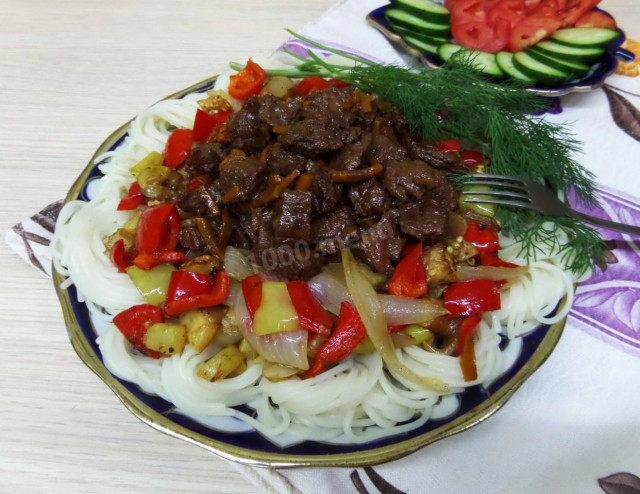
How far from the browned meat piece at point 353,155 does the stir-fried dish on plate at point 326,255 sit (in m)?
0.02

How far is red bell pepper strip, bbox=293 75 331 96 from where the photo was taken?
4.74 m

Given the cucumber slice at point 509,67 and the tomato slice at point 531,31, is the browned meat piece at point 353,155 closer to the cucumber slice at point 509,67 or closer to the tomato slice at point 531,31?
the cucumber slice at point 509,67

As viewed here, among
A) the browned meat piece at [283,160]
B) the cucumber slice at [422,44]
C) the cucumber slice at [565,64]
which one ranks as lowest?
the browned meat piece at [283,160]

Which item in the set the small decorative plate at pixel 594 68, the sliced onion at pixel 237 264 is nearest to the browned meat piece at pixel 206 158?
the sliced onion at pixel 237 264

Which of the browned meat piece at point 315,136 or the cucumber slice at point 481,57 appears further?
the cucumber slice at point 481,57

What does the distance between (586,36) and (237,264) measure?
17.2 feet

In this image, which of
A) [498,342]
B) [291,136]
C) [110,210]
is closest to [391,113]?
[291,136]

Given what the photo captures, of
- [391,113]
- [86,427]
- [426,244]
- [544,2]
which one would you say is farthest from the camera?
[544,2]

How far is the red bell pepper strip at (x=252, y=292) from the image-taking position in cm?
330

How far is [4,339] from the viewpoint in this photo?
4.55 meters

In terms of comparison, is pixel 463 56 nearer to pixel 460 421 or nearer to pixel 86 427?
pixel 460 421

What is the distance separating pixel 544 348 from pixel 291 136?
2548 mm

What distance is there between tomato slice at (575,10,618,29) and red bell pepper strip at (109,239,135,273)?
247 inches

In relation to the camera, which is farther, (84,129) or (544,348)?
(84,129)
